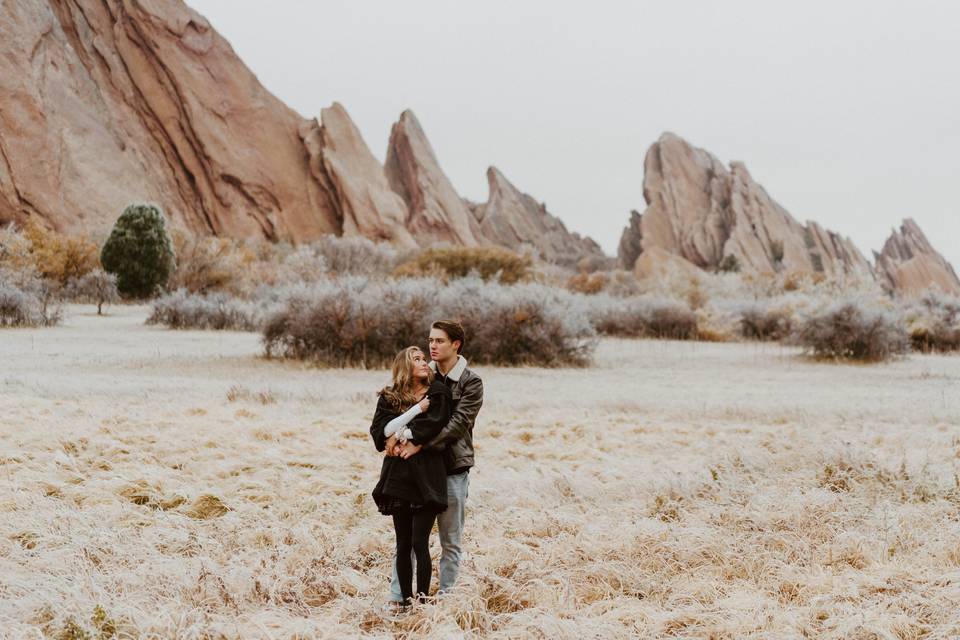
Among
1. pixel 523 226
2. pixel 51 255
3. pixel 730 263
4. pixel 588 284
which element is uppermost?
pixel 523 226

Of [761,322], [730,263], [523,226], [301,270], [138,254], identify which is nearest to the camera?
[761,322]

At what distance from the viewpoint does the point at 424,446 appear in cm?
319

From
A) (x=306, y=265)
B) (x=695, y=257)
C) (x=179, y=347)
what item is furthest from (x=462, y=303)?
(x=695, y=257)

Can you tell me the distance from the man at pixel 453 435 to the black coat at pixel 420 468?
5 centimetres

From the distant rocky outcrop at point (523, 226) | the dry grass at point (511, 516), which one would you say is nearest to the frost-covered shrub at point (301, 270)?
the dry grass at point (511, 516)

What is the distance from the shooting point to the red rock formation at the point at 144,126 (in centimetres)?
4706

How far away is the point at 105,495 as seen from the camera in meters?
5.13

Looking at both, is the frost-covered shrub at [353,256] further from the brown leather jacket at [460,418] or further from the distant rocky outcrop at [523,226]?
the distant rocky outcrop at [523,226]

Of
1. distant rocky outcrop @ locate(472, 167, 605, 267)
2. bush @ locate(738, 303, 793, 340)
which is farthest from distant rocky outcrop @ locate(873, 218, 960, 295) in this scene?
bush @ locate(738, 303, 793, 340)

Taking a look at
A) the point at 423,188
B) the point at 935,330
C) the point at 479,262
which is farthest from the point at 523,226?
the point at 935,330

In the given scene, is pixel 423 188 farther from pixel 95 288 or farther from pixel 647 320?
pixel 647 320

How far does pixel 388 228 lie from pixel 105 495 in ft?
191

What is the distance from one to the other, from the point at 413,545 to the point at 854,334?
14613 millimetres

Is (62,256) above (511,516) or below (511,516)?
above
